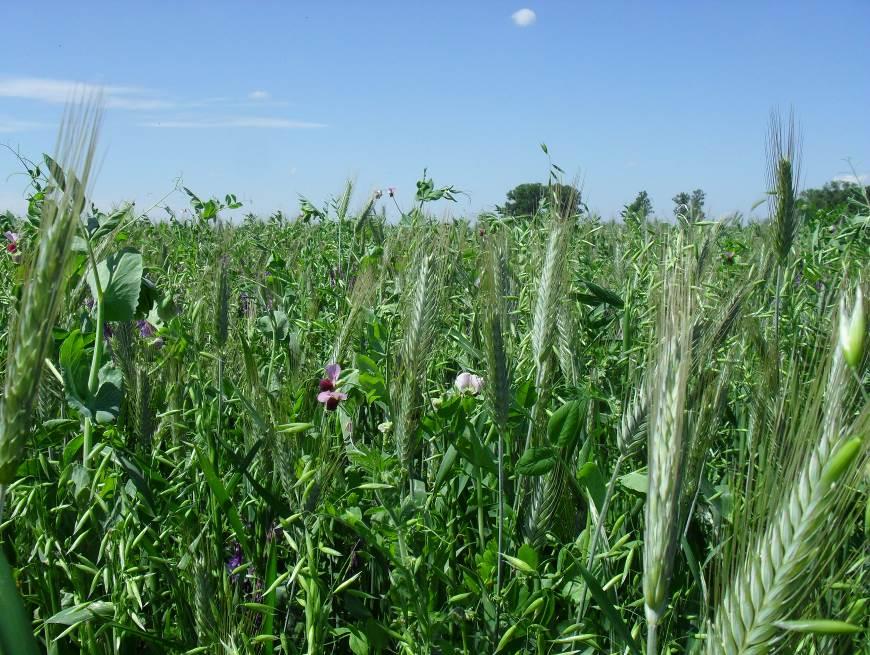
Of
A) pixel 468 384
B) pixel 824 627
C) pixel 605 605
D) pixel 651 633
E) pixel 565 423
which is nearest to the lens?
pixel 824 627

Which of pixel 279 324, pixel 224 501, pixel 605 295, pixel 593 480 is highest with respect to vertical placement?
pixel 605 295

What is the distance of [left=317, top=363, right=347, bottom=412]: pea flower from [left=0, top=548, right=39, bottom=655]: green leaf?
774mm

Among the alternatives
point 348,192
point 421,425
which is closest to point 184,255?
point 348,192

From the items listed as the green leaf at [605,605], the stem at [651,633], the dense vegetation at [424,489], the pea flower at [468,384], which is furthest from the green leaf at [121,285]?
the stem at [651,633]

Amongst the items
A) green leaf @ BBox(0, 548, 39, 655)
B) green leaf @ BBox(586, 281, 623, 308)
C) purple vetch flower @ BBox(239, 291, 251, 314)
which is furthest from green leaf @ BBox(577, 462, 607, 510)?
purple vetch flower @ BBox(239, 291, 251, 314)

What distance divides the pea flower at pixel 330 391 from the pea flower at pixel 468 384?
23cm

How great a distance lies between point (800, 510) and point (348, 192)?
7.66ft

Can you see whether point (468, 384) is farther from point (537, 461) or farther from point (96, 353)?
point (96, 353)

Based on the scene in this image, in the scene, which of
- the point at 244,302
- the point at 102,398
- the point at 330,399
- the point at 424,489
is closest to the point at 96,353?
the point at 102,398

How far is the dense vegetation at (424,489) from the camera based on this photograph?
0.77m

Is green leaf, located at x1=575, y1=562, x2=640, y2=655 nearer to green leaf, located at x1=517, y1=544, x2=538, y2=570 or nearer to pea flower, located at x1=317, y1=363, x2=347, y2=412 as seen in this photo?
green leaf, located at x1=517, y1=544, x2=538, y2=570

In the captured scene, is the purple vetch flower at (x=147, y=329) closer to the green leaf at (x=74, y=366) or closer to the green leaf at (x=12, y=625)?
the green leaf at (x=74, y=366)

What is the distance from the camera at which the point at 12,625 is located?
676 mm

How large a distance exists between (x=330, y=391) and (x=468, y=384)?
28cm
